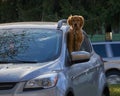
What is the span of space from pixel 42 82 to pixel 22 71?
297 millimetres

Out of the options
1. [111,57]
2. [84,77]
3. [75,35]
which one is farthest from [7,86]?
[111,57]

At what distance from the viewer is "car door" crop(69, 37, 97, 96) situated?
748cm

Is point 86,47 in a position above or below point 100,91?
above

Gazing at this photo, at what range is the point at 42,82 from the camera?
6688 millimetres

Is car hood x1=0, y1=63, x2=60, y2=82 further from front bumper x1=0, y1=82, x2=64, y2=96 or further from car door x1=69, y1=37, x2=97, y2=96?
car door x1=69, y1=37, x2=97, y2=96

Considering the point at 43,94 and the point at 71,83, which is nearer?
the point at 43,94

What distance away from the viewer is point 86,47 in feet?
29.8

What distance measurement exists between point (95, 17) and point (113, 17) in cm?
112

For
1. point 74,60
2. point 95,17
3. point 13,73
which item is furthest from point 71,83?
point 95,17

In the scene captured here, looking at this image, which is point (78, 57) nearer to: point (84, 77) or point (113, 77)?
point (84, 77)

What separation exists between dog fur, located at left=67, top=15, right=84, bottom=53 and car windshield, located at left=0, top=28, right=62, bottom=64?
20 cm

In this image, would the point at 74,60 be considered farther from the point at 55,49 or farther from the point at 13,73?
the point at 13,73

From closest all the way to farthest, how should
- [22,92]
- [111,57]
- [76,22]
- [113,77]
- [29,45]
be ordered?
[22,92] → [29,45] → [76,22] → [113,77] → [111,57]

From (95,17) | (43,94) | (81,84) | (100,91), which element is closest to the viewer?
(43,94)
